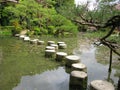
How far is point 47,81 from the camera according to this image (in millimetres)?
7508

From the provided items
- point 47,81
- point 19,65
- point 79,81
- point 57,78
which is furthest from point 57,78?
point 19,65

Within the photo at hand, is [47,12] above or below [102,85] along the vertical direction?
above

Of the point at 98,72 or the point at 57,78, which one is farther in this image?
the point at 98,72

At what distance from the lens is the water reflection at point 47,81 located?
6926 millimetres

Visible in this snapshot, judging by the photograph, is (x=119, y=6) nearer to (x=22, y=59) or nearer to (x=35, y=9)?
(x=22, y=59)

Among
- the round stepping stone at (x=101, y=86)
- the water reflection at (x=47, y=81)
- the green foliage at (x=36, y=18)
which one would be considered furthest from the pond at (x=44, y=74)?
the green foliage at (x=36, y=18)

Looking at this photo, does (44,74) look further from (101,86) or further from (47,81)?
(101,86)

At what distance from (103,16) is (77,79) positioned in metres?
2.90

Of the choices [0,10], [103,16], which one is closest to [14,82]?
[103,16]

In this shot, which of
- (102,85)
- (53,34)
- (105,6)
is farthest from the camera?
(53,34)

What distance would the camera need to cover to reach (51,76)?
26.6ft

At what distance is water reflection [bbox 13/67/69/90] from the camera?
693cm

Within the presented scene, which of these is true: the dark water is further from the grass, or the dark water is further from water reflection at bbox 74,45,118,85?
the grass

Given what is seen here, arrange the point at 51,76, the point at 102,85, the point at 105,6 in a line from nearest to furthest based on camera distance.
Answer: the point at 105,6 → the point at 102,85 → the point at 51,76
